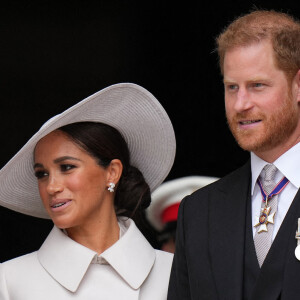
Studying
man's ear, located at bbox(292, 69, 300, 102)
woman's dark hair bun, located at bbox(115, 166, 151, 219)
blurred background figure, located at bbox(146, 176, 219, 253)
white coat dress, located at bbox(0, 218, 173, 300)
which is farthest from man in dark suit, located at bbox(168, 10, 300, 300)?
blurred background figure, located at bbox(146, 176, 219, 253)

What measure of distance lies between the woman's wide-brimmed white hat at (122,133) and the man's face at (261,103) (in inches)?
23.8

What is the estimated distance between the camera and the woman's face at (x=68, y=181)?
4195mm

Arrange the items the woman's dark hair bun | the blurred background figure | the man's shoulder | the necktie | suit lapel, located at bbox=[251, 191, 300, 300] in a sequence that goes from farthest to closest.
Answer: the blurred background figure → the woman's dark hair bun → the man's shoulder → the necktie → suit lapel, located at bbox=[251, 191, 300, 300]

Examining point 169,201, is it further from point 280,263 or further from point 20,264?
point 280,263

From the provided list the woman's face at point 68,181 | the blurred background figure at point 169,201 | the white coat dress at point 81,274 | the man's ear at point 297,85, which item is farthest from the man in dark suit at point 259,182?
the blurred background figure at point 169,201

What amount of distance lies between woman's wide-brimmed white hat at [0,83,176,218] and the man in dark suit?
53cm

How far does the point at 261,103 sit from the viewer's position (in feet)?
12.2

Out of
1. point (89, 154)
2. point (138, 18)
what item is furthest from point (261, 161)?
point (138, 18)

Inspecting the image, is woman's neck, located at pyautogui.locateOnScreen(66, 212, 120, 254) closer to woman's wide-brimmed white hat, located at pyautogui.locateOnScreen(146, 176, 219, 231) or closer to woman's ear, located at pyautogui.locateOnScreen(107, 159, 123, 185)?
woman's ear, located at pyautogui.locateOnScreen(107, 159, 123, 185)

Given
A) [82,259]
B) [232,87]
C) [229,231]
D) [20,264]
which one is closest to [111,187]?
[82,259]

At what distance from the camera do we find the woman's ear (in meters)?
4.36

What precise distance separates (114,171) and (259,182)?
0.72 metres

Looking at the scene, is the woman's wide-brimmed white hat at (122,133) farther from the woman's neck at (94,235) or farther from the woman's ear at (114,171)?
the woman's neck at (94,235)

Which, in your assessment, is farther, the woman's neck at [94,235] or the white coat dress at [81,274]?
the woman's neck at [94,235]
